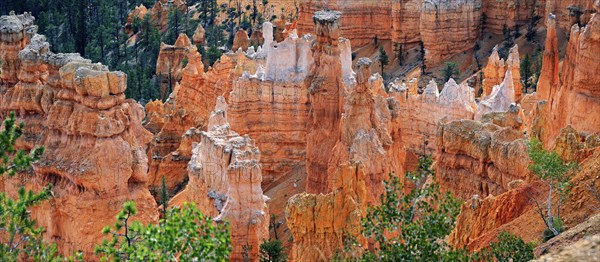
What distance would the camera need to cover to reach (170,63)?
92062 mm

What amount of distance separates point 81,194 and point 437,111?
23.3m

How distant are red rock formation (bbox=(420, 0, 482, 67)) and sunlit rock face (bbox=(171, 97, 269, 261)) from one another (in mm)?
42722

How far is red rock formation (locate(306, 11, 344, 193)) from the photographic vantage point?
4478 centimetres

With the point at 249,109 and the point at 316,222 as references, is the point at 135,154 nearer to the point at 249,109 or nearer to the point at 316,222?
the point at 316,222

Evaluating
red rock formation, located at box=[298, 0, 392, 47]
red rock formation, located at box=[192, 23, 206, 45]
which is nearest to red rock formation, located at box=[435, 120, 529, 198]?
red rock formation, located at box=[298, 0, 392, 47]

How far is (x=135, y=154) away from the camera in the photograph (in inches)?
1421

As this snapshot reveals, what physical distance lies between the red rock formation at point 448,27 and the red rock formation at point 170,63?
20.2 meters

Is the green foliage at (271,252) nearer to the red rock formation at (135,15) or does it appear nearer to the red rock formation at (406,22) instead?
the red rock formation at (406,22)

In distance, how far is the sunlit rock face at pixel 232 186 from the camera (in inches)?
1389

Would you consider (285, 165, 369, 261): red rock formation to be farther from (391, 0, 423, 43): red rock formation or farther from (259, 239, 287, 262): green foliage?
(391, 0, 423, 43): red rock formation

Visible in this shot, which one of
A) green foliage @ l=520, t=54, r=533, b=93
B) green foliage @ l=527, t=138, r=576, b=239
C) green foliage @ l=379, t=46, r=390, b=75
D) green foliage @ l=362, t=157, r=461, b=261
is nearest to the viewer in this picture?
green foliage @ l=362, t=157, r=461, b=261

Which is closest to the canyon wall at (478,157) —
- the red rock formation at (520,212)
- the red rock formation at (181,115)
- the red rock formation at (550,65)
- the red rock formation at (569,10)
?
the red rock formation at (520,212)

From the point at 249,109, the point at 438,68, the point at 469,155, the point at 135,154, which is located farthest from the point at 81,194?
the point at 438,68

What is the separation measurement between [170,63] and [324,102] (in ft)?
159
